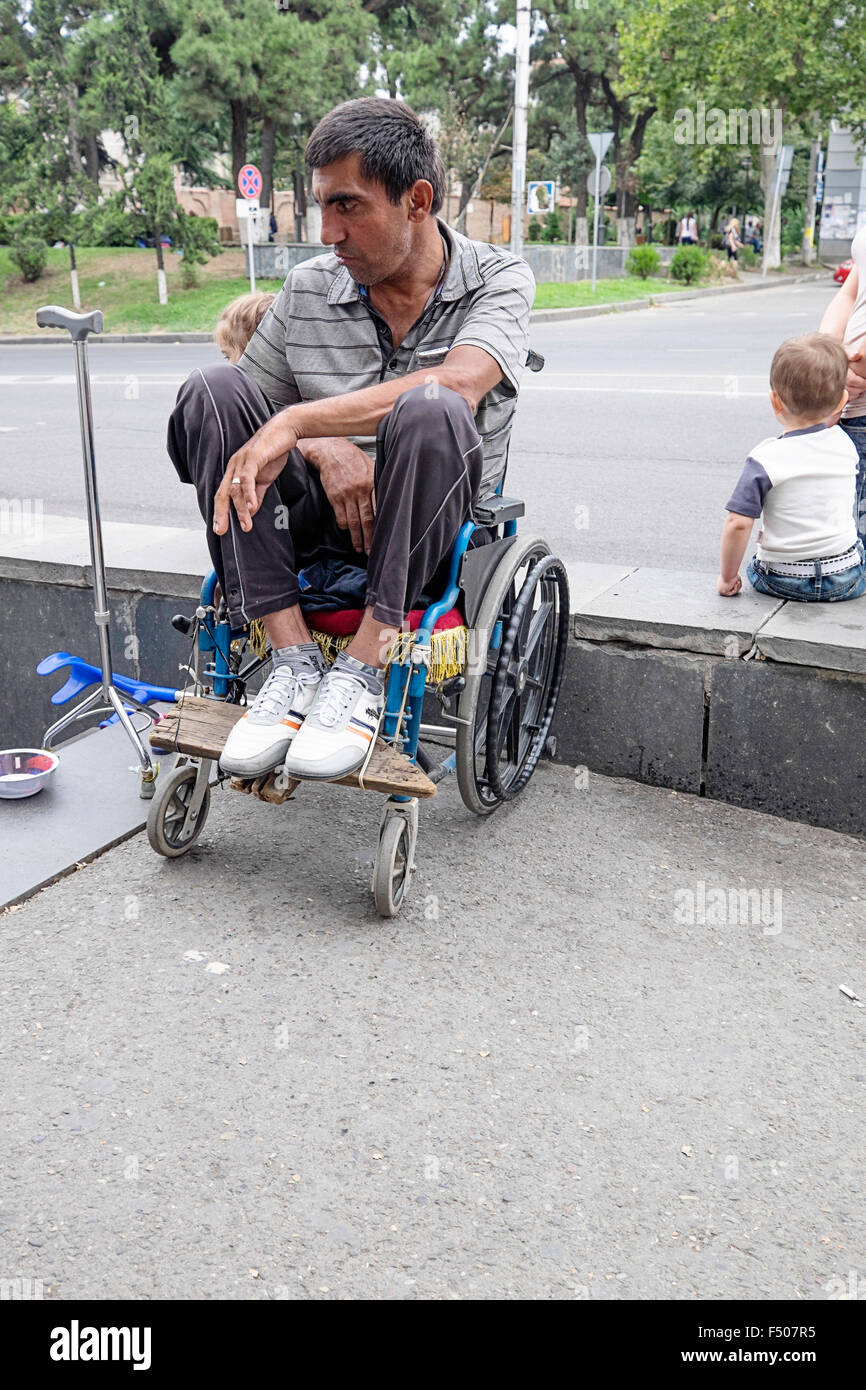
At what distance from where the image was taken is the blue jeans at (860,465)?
3506mm

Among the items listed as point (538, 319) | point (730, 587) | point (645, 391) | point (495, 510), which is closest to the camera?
point (495, 510)

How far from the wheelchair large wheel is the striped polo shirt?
263mm

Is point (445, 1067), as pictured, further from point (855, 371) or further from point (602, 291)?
point (602, 291)

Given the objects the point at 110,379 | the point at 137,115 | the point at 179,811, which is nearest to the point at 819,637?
the point at 179,811

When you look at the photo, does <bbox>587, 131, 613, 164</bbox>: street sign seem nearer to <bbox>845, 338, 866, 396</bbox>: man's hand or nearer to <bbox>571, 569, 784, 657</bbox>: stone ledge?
<bbox>845, 338, 866, 396</bbox>: man's hand

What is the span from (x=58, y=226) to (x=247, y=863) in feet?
78.4

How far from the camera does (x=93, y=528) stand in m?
3.21

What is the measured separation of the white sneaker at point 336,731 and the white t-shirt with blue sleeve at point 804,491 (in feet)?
3.85

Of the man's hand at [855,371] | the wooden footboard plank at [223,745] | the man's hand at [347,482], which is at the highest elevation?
the man's hand at [855,371]

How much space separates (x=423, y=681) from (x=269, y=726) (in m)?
0.34

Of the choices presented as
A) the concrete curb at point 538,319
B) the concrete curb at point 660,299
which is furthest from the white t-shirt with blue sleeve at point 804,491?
the concrete curb at point 538,319

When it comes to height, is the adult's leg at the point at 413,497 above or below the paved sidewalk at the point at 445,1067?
above

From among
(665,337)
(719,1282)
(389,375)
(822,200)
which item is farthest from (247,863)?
(822,200)

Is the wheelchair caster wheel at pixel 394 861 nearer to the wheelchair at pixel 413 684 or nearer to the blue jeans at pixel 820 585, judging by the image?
the wheelchair at pixel 413 684
